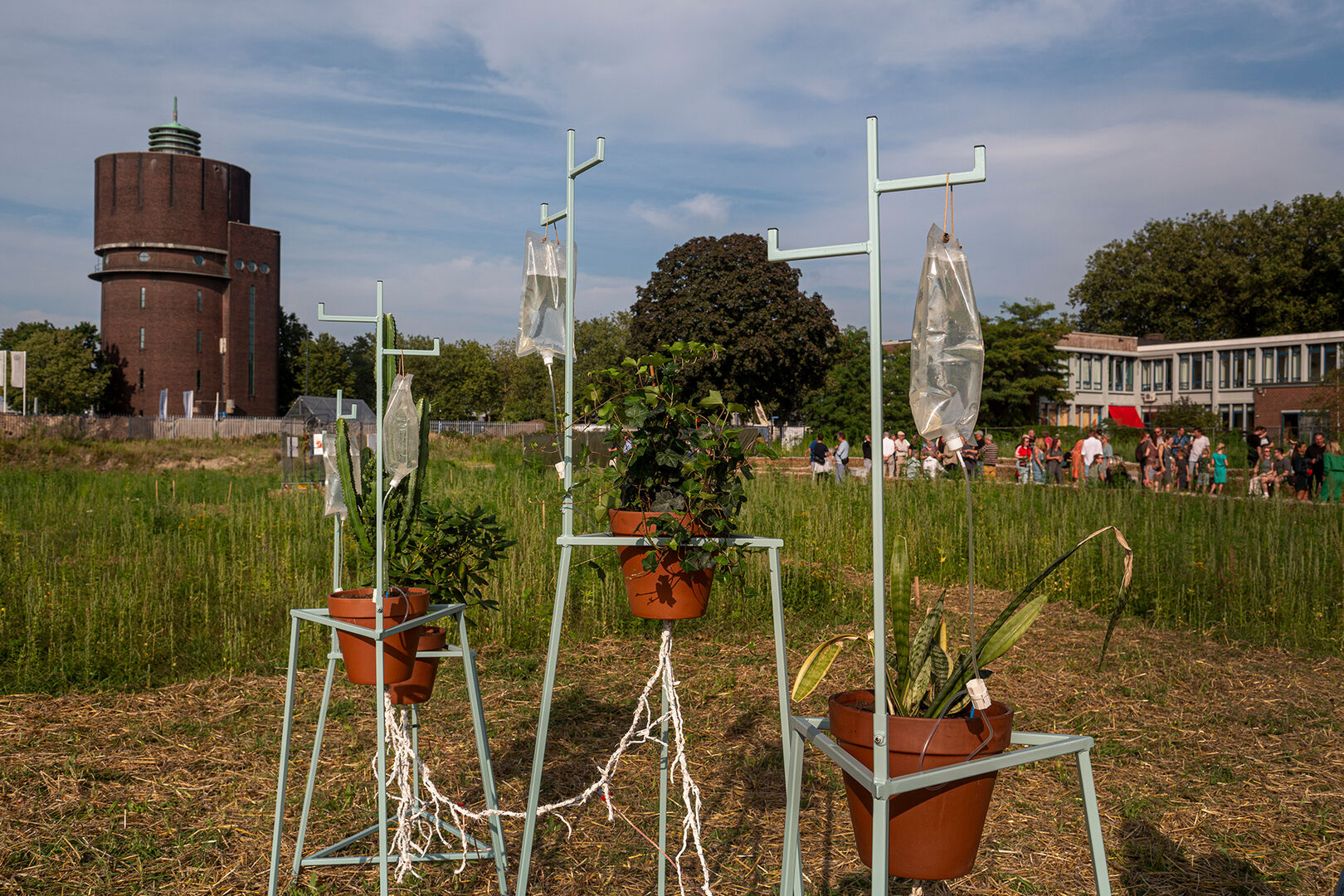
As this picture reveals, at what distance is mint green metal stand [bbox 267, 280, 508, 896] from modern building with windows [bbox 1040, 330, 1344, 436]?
1428 inches

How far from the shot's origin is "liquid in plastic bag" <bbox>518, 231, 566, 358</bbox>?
238cm

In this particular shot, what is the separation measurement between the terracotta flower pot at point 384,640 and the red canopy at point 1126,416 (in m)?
43.8

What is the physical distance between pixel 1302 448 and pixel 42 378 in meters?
44.5


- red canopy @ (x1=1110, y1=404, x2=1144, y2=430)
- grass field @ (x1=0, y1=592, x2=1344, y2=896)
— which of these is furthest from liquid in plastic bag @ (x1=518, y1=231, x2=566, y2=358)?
red canopy @ (x1=1110, y1=404, x2=1144, y2=430)

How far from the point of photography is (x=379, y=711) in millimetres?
2037

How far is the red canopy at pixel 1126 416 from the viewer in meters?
41.3

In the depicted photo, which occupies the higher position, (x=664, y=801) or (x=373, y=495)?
(x=373, y=495)

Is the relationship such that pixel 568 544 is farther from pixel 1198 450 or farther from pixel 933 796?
pixel 1198 450

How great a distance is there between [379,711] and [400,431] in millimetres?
659

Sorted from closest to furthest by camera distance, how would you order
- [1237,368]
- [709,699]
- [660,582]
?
[660,582] → [709,699] → [1237,368]

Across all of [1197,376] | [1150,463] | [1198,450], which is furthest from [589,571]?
[1197,376]

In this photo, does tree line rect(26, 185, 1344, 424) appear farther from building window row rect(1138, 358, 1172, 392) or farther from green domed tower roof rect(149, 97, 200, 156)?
green domed tower roof rect(149, 97, 200, 156)

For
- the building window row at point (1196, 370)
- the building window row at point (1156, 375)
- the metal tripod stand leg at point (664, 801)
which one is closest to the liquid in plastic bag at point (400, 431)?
the metal tripod stand leg at point (664, 801)

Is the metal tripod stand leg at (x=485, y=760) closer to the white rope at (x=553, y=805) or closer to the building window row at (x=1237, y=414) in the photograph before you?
the white rope at (x=553, y=805)
